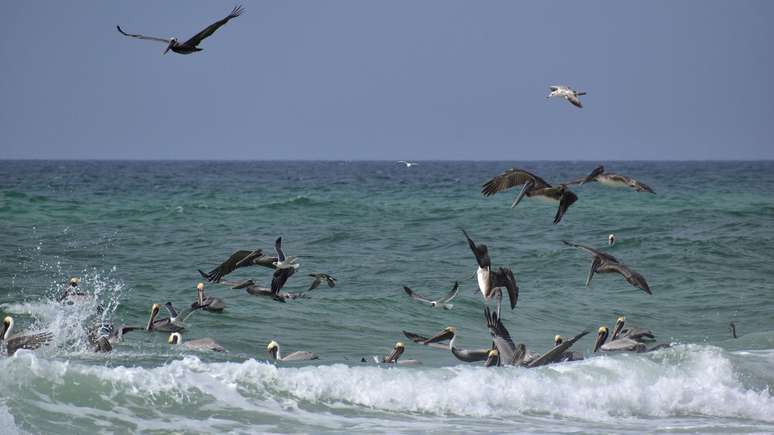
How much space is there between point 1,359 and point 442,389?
14.2 ft

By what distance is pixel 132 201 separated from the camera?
4094cm

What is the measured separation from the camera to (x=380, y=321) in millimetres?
17094

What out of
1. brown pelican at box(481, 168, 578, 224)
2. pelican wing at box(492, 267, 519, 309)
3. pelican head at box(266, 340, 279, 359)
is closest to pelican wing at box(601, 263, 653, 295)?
brown pelican at box(481, 168, 578, 224)

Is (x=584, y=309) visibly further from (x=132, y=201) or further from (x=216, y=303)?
(x=132, y=201)

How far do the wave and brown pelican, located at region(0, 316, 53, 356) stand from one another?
83 centimetres

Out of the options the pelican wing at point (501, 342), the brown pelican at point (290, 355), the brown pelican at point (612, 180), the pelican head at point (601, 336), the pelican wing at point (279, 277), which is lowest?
the brown pelican at point (290, 355)

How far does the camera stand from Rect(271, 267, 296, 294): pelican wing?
14469mm

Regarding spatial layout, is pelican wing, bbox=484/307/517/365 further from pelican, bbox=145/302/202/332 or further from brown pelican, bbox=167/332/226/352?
pelican, bbox=145/302/202/332

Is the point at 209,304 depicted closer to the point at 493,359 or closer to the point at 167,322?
the point at 167,322

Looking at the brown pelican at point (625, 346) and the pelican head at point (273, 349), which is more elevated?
the brown pelican at point (625, 346)

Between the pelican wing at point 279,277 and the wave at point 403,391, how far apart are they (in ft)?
8.77

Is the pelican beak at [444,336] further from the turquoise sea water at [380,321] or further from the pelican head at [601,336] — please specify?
the pelican head at [601,336]

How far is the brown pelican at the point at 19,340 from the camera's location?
476 inches

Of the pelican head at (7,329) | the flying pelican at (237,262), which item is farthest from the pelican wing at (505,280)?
the pelican head at (7,329)
